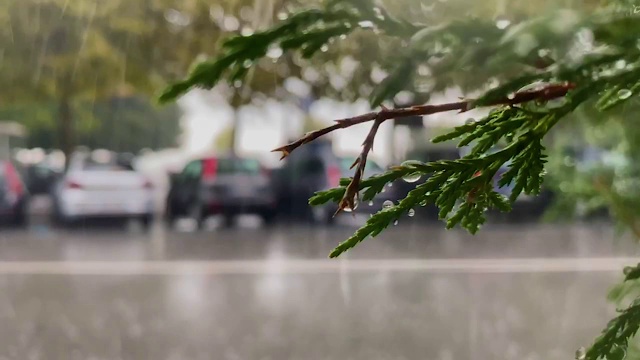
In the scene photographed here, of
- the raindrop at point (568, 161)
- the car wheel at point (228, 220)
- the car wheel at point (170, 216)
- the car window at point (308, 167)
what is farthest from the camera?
the car wheel at point (170, 216)

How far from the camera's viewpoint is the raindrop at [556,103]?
0.50 meters

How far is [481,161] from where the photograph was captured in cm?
55

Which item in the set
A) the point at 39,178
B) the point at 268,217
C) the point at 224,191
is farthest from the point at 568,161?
the point at 39,178

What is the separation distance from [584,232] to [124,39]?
3.07 m

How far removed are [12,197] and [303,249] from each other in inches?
164

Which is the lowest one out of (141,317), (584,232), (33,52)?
(141,317)

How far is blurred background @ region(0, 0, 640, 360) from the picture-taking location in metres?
1.08

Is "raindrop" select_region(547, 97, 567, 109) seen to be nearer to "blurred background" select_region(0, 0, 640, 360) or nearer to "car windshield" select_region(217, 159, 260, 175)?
"blurred background" select_region(0, 0, 640, 360)

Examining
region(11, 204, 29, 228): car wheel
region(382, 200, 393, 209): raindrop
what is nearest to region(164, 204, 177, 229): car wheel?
region(11, 204, 29, 228): car wheel

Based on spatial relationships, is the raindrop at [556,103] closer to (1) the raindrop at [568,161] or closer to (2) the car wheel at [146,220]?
(1) the raindrop at [568,161]

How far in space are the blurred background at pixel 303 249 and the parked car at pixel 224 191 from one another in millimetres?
401

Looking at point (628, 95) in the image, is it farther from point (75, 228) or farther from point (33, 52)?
point (75, 228)

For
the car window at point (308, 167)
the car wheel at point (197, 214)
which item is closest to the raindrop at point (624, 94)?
the car window at point (308, 167)

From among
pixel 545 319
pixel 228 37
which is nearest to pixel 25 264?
pixel 545 319
